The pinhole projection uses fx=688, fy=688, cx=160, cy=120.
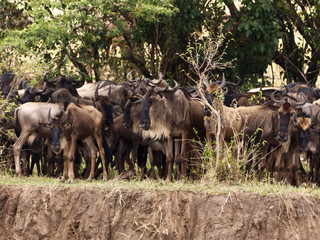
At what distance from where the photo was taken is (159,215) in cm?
1111

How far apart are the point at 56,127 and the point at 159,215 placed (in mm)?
2899

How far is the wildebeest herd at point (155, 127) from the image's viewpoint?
→ 13.0 meters

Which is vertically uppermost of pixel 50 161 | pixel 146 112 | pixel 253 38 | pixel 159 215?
pixel 253 38

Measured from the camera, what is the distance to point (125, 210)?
11.3 metres

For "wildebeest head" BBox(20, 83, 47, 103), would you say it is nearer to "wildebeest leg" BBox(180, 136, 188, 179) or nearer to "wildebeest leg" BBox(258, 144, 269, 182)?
"wildebeest leg" BBox(180, 136, 188, 179)

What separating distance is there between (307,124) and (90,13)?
720 cm

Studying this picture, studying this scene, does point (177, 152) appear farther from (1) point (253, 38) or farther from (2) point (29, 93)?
(1) point (253, 38)

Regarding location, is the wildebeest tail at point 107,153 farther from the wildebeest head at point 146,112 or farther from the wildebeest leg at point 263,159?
the wildebeest leg at point 263,159

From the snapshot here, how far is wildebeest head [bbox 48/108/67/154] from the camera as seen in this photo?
12688 mm

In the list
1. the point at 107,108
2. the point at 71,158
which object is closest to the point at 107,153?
the point at 107,108

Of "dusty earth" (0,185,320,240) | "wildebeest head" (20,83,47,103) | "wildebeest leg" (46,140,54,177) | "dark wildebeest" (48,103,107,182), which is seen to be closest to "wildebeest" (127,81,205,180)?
"dark wildebeest" (48,103,107,182)

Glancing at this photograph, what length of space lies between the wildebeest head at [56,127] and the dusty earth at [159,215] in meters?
0.95

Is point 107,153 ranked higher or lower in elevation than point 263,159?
lower

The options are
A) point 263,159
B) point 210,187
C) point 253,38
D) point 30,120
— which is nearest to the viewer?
point 210,187
